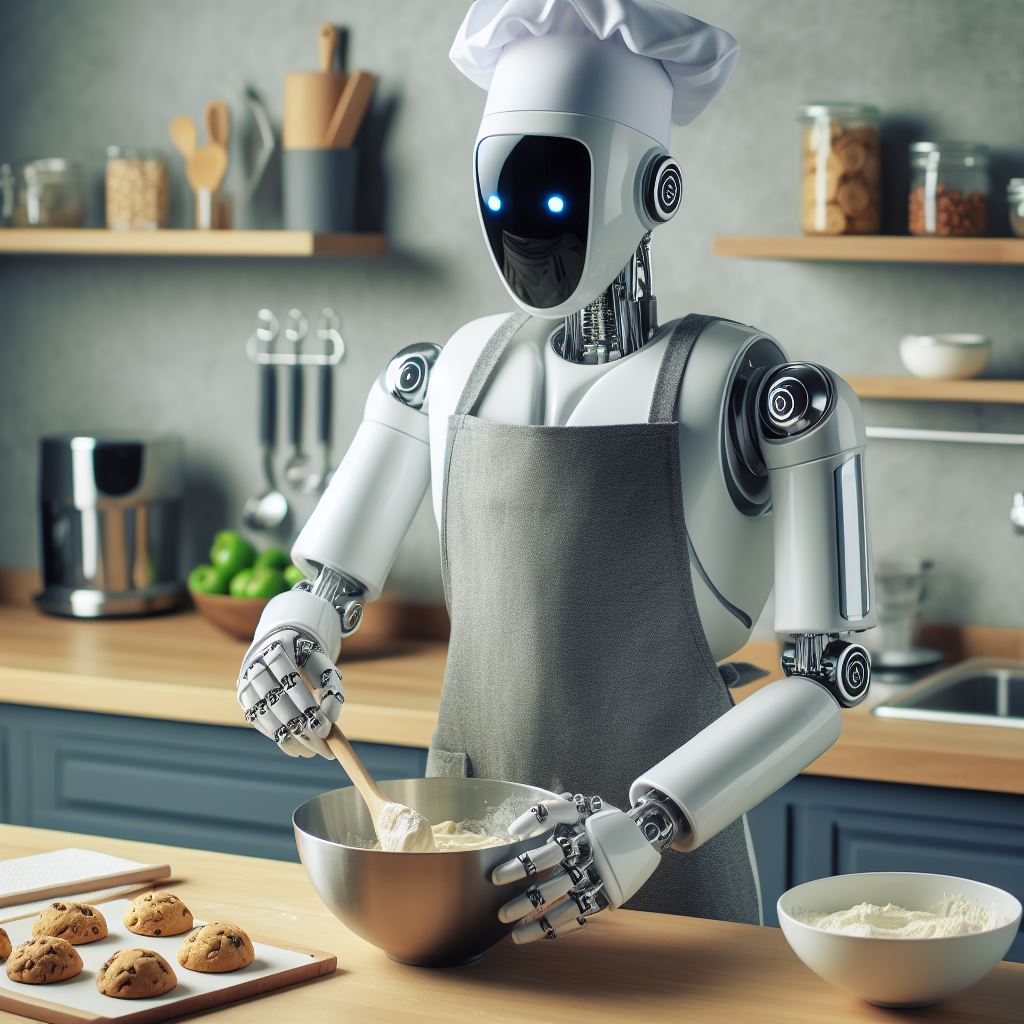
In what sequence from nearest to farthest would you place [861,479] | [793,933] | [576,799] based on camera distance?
[793,933] < [576,799] < [861,479]

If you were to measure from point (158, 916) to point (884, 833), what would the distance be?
1.15 m

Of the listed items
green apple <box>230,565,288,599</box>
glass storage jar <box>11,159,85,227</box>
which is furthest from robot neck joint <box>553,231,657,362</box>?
glass storage jar <box>11,159,85,227</box>

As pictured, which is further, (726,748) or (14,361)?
(14,361)

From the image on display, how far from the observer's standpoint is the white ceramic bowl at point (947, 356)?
2.37 m

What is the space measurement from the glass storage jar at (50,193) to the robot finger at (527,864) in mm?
2242

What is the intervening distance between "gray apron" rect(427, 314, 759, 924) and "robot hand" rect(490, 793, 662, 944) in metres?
0.26

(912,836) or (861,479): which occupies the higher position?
(861,479)

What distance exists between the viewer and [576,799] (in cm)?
120

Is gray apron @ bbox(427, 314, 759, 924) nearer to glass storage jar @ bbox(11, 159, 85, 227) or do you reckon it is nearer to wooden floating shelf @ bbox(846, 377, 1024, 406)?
wooden floating shelf @ bbox(846, 377, 1024, 406)

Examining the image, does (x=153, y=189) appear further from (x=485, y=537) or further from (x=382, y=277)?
(x=485, y=537)

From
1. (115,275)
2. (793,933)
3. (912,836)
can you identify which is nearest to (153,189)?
(115,275)

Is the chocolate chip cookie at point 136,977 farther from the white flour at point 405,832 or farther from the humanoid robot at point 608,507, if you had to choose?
the humanoid robot at point 608,507

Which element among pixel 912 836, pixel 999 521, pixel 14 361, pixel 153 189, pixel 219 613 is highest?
pixel 153 189

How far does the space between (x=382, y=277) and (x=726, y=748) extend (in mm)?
1807
